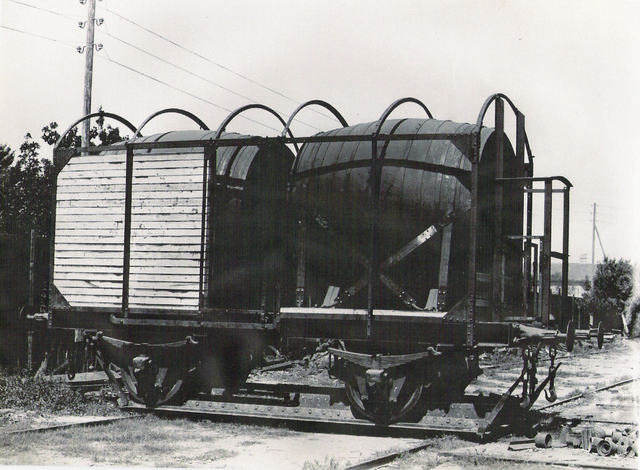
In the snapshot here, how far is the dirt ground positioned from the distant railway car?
0.61 meters

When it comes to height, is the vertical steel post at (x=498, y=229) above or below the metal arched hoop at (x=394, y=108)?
below

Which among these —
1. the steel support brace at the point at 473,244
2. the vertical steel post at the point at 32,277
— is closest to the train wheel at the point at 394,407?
the steel support brace at the point at 473,244

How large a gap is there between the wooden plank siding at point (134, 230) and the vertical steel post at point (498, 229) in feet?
13.0

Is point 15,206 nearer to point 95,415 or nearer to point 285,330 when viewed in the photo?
point 95,415

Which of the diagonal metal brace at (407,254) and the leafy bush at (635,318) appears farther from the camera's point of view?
the leafy bush at (635,318)

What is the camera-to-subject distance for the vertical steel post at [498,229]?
407 inches

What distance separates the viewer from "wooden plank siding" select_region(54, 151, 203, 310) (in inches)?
423

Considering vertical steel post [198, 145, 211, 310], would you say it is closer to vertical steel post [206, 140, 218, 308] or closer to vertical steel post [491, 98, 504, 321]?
vertical steel post [206, 140, 218, 308]

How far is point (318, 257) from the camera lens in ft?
35.4

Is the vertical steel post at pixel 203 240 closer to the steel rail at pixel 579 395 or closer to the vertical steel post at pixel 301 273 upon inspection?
the vertical steel post at pixel 301 273

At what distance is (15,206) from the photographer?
18.7 m

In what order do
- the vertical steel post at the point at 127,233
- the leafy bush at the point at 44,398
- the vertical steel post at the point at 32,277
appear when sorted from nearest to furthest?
the vertical steel post at the point at 127,233 < the leafy bush at the point at 44,398 < the vertical steel post at the point at 32,277

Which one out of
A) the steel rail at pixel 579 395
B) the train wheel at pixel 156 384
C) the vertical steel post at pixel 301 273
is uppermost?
the vertical steel post at pixel 301 273

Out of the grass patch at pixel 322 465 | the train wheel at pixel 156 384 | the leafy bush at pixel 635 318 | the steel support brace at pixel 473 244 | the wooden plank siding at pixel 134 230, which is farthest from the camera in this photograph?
the leafy bush at pixel 635 318
